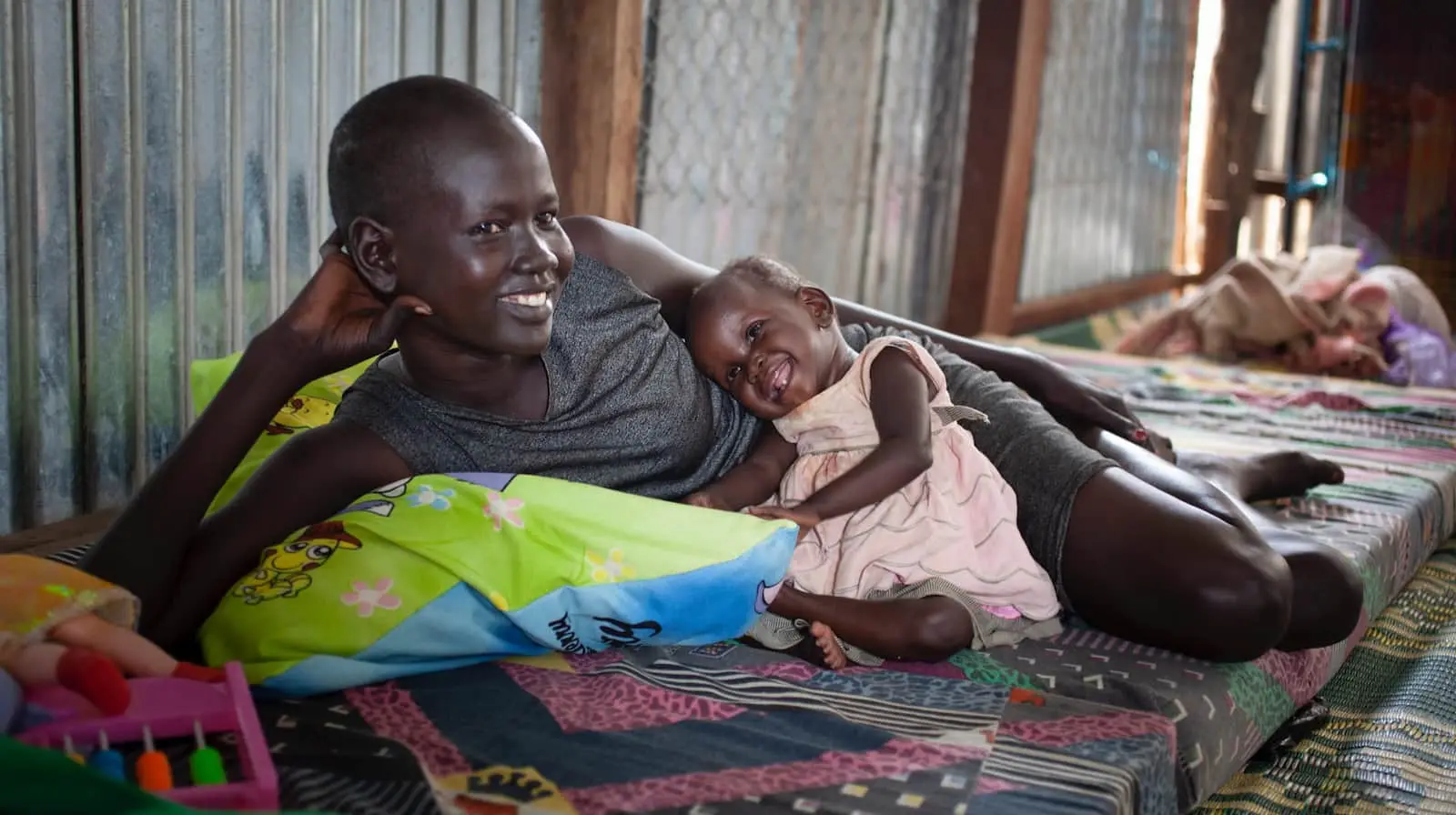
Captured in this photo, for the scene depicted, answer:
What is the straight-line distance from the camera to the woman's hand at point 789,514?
1825 millimetres

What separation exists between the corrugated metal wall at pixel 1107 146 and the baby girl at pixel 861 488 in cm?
395

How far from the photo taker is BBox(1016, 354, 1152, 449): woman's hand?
7.93 feet

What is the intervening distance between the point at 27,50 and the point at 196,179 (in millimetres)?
387

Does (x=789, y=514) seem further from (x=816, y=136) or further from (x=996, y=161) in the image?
(x=996, y=161)

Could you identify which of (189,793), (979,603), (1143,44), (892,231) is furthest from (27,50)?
(1143,44)

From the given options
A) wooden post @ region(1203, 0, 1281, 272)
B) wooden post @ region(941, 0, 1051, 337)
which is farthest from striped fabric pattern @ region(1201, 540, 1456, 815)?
wooden post @ region(1203, 0, 1281, 272)

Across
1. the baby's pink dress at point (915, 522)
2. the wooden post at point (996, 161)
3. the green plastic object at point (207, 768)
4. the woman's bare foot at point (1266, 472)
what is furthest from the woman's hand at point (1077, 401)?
the wooden post at point (996, 161)

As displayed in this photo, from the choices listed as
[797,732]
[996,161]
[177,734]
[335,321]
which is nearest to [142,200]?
[335,321]

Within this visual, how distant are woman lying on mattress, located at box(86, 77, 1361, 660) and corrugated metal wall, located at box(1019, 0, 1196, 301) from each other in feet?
12.9

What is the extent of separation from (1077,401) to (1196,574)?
634mm

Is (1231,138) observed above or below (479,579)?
above

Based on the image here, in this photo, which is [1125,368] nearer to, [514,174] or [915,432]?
[915,432]

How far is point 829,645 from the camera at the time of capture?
5.79ft

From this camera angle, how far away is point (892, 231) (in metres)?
4.96
